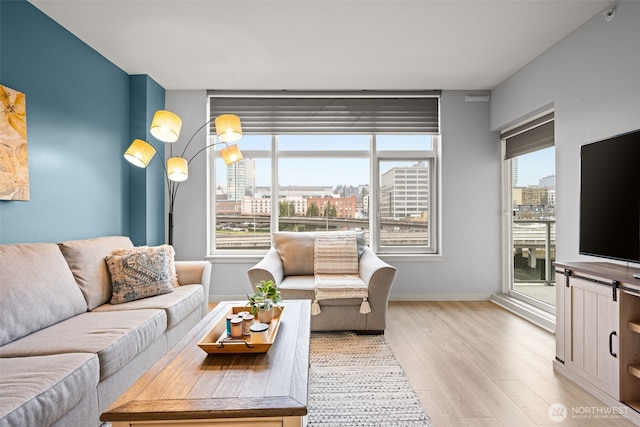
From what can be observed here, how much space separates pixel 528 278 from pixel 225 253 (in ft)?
11.5

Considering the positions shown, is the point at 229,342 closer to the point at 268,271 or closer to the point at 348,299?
the point at 268,271

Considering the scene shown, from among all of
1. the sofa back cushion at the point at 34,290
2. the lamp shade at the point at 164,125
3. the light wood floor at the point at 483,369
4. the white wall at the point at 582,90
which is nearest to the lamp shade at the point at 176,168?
the lamp shade at the point at 164,125

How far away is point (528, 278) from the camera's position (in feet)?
13.3

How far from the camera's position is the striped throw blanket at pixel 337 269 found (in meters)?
3.15

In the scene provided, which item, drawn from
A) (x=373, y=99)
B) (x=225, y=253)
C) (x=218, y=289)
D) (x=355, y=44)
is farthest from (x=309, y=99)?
(x=218, y=289)

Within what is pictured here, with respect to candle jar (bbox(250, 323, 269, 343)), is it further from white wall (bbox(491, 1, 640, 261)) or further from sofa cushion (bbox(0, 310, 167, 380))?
white wall (bbox(491, 1, 640, 261))

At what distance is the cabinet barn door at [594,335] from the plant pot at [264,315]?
6.21 ft

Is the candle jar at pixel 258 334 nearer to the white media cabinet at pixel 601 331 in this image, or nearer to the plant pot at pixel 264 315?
the plant pot at pixel 264 315

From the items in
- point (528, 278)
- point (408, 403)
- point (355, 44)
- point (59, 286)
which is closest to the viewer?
point (408, 403)

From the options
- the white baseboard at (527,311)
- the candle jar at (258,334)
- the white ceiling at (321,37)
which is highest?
the white ceiling at (321,37)

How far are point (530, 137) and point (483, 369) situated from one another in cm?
247

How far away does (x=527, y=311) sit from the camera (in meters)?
3.62

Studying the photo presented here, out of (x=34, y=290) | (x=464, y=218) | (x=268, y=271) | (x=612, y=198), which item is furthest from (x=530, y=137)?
(x=34, y=290)

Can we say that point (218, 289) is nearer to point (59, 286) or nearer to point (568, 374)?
point (59, 286)
